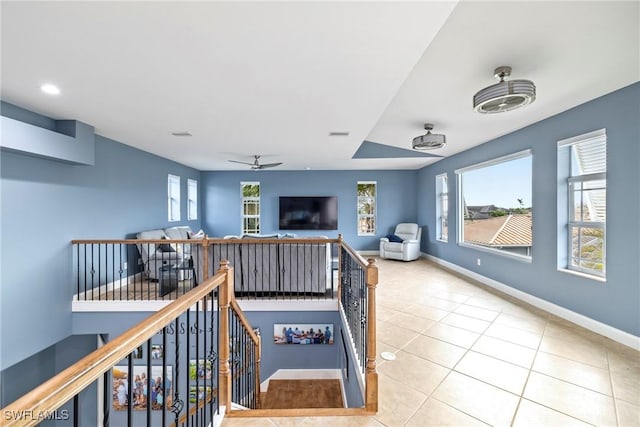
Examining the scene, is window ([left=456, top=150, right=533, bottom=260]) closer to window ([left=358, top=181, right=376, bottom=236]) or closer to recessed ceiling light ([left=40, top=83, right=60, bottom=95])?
window ([left=358, top=181, right=376, bottom=236])

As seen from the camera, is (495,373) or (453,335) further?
(453,335)

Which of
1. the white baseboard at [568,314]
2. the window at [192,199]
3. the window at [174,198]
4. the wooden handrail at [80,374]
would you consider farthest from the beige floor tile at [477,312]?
the window at [192,199]

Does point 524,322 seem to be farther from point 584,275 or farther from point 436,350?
point 436,350

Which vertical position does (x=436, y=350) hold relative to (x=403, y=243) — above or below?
below

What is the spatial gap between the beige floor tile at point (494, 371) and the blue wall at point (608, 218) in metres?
1.51

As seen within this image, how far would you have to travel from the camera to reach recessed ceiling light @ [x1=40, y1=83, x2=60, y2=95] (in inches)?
104

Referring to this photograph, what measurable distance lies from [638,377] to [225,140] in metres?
5.59

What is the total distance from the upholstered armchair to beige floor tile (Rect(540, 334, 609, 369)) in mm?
4124

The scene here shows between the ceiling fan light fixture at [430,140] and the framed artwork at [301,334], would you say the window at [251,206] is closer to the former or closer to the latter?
the framed artwork at [301,334]

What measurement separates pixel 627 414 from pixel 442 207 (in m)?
5.39

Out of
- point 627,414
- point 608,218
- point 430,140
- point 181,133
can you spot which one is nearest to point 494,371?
point 627,414

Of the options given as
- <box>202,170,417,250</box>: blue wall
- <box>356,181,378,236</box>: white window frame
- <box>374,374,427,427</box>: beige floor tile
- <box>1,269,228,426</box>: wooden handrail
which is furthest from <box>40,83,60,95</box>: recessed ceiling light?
<box>356,181,378,236</box>: white window frame

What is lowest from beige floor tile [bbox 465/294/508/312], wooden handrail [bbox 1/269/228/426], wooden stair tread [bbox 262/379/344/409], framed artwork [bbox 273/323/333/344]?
wooden stair tread [bbox 262/379/344/409]

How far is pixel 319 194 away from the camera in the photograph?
8.16 meters
